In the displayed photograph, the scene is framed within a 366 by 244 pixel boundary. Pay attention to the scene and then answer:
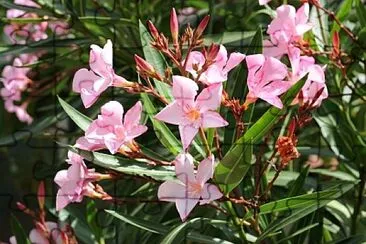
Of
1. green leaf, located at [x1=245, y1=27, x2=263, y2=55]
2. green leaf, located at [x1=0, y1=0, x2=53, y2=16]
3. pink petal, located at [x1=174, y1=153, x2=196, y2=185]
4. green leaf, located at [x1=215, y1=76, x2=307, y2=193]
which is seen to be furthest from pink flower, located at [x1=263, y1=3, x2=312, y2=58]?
green leaf, located at [x1=0, y1=0, x2=53, y2=16]

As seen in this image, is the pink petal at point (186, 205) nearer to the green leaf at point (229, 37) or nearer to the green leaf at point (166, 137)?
the green leaf at point (166, 137)

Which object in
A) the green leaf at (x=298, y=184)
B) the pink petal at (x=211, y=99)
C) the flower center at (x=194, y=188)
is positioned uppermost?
the pink petal at (x=211, y=99)

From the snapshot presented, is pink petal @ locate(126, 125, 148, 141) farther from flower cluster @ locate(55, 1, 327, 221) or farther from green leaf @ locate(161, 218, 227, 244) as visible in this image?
green leaf @ locate(161, 218, 227, 244)

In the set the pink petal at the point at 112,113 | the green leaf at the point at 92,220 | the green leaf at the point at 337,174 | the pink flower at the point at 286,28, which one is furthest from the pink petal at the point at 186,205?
the green leaf at the point at 337,174

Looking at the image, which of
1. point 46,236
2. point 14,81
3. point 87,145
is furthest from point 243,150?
point 14,81

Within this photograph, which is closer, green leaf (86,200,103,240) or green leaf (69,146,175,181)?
green leaf (69,146,175,181)
